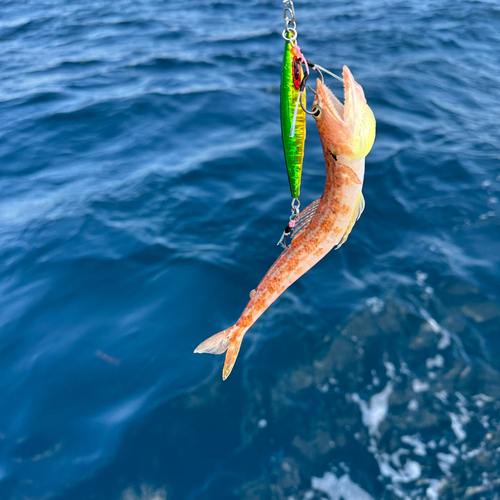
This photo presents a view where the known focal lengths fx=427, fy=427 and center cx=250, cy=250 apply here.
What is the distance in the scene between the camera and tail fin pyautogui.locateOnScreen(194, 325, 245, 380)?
3832mm

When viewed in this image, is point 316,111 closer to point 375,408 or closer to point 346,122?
point 346,122

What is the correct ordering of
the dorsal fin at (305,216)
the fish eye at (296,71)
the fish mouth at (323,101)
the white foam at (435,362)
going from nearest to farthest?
the fish eye at (296,71) → the fish mouth at (323,101) → the dorsal fin at (305,216) → the white foam at (435,362)

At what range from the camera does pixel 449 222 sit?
7117mm

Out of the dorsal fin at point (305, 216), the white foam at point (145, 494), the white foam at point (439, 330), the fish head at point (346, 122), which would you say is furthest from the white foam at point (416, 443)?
the fish head at point (346, 122)

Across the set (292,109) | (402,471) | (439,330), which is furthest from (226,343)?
(439,330)

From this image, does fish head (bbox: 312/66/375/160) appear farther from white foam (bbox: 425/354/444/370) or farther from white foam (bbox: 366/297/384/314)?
white foam (bbox: 425/354/444/370)

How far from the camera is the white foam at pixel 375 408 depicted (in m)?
4.89

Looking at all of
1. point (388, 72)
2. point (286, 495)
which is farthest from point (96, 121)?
point (286, 495)

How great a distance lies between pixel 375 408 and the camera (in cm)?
503

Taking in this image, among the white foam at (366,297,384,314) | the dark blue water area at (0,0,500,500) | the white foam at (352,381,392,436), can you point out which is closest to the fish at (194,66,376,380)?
the dark blue water area at (0,0,500,500)

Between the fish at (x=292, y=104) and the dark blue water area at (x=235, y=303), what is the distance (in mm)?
3197

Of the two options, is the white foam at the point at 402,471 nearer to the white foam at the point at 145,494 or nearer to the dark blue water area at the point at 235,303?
the dark blue water area at the point at 235,303

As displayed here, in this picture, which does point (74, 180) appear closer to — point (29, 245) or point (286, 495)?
point (29, 245)

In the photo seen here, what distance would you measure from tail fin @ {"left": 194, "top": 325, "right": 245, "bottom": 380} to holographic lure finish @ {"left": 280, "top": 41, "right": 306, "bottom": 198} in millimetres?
1512
